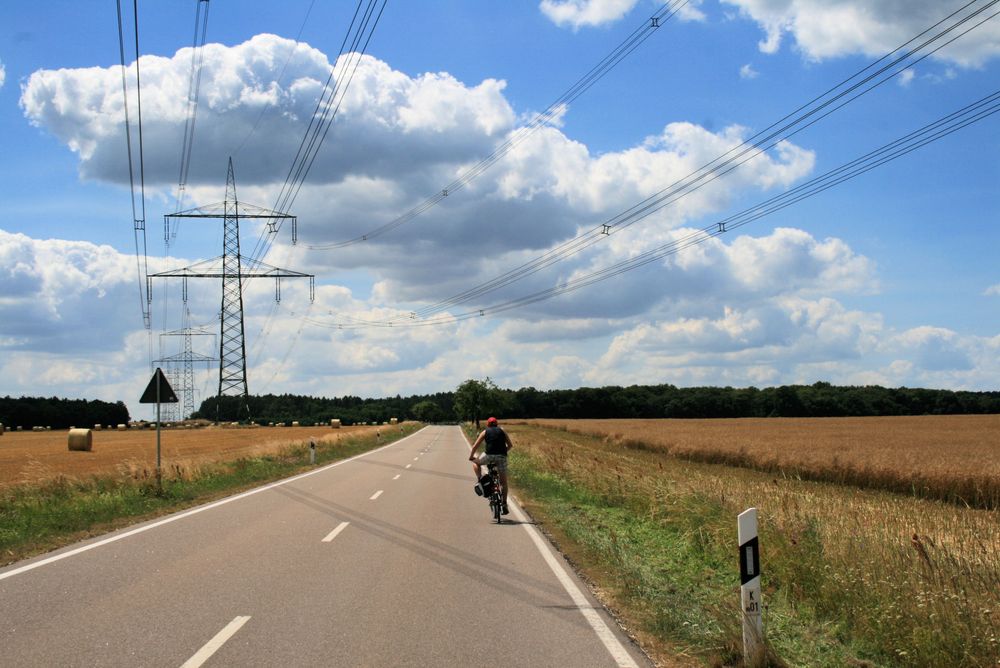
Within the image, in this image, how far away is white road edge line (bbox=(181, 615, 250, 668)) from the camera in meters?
5.74

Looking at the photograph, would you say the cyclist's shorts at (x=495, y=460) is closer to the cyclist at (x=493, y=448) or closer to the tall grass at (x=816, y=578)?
the cyclist at (x=493, y=448)

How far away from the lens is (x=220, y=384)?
6059 cm

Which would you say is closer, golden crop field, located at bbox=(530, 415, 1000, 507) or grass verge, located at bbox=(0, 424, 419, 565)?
grass verge, located at bbox=(0, 424, 419, 565)

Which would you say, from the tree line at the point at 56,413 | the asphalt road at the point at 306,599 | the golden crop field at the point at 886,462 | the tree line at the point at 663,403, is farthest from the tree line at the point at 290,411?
the asphalt road at the point at 306,599

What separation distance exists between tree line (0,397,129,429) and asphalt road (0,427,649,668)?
11924 centimetres

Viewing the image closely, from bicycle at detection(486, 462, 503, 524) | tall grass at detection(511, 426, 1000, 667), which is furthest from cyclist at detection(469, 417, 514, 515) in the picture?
tall grass at detection(511, 426, 1000, 667)

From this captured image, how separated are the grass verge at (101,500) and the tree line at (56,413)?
105036 millimetres

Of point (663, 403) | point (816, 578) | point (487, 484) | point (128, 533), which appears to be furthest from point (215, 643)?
point (663, 403)

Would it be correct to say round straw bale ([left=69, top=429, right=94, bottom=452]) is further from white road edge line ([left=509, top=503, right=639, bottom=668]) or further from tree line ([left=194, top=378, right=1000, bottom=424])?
white road edge line ([left=509, top=503, right=639, bottom=668])

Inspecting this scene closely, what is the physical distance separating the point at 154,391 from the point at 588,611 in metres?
15.4

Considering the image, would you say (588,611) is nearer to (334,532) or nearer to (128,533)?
(334,532)

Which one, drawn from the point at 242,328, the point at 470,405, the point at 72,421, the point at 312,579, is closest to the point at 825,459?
the point at 312,579

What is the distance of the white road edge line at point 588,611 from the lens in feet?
20.0

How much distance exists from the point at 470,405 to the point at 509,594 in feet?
376
